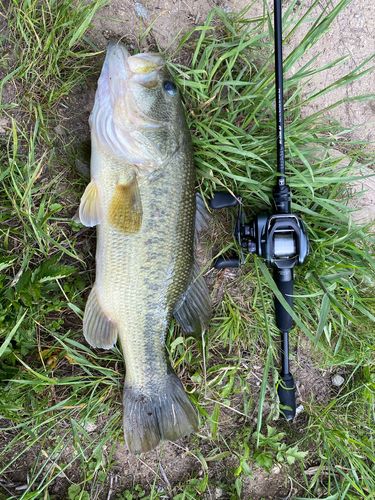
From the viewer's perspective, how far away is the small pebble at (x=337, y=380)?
8.84 feet

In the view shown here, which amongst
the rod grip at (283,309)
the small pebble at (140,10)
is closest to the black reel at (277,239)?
the rod grip at (283,309)

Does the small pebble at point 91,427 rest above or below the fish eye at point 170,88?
below


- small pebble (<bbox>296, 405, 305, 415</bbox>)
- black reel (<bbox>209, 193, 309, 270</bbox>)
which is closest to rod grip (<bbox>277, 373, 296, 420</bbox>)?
small pebble (<bbox>296, 405, 305, 415</bbox>)

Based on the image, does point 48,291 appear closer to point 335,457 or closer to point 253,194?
point 253,194

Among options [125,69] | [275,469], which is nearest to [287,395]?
[275,469]

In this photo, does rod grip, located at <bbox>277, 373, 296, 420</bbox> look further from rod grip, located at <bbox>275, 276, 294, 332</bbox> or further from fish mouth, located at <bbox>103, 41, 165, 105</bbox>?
fish mouth, located at <bbox>103, 41, 165, 105</bbox>

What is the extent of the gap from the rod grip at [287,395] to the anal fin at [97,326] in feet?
4.33

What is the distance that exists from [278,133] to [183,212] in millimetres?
801

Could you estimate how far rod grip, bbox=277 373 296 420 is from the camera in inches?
96.0

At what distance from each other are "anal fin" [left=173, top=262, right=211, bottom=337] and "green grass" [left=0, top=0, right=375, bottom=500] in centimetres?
16

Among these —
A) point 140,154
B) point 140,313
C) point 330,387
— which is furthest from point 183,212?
point 330,387

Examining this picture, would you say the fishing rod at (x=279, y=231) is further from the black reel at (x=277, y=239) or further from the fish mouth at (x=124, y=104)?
the fish mouth at (x=124, y=104)

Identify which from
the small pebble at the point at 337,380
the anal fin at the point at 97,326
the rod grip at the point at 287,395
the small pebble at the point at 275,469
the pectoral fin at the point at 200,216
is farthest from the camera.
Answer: the small pebble at the point at 337,380

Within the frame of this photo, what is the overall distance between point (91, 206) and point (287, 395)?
197cm
